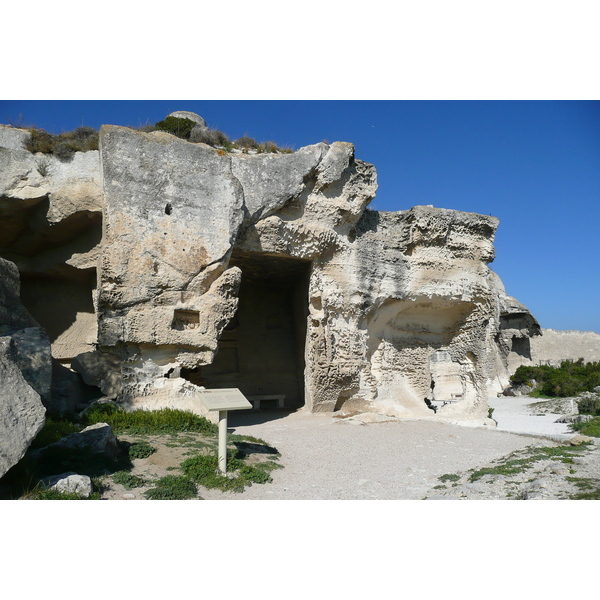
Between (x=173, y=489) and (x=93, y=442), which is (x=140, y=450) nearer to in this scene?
(x=93, y=442)

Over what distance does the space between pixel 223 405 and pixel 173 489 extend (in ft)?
3.36

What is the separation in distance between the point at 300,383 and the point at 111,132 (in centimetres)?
764

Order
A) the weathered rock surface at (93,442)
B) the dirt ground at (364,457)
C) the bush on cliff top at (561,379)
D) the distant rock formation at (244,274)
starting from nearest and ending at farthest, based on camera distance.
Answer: the dirt ground at (364,457) → the weathered rock surface at (93,442) → the distant rock formation at (244,274) → the bush on cliff top at (561,379)

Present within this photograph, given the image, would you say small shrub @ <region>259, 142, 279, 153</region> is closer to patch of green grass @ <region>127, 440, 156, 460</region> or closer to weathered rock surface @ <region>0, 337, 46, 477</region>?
patch of green grass @ <region>127, 440, 156, 460</region>

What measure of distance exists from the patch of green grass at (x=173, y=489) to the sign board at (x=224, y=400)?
2.55 feet

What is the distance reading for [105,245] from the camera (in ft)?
25.1

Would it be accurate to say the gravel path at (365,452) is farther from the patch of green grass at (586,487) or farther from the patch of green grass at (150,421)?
the patch of green grass at (586,487)

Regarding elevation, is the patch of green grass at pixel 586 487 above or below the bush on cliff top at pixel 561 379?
below

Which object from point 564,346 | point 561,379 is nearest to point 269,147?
point 561,379

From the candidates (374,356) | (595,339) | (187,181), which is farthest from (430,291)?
(595,339)

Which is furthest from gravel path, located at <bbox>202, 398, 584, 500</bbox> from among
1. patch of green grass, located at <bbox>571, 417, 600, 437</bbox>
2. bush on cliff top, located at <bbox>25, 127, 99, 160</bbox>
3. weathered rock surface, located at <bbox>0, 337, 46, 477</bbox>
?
bush on cliff top, located at <bbox>25, 127, 99, 160</bbox>

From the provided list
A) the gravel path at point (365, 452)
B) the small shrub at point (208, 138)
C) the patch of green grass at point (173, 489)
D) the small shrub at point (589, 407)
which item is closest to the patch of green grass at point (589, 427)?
the gravel path at point (365, 452)

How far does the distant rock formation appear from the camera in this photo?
785 cm

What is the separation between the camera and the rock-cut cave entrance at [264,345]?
12.6 meters
